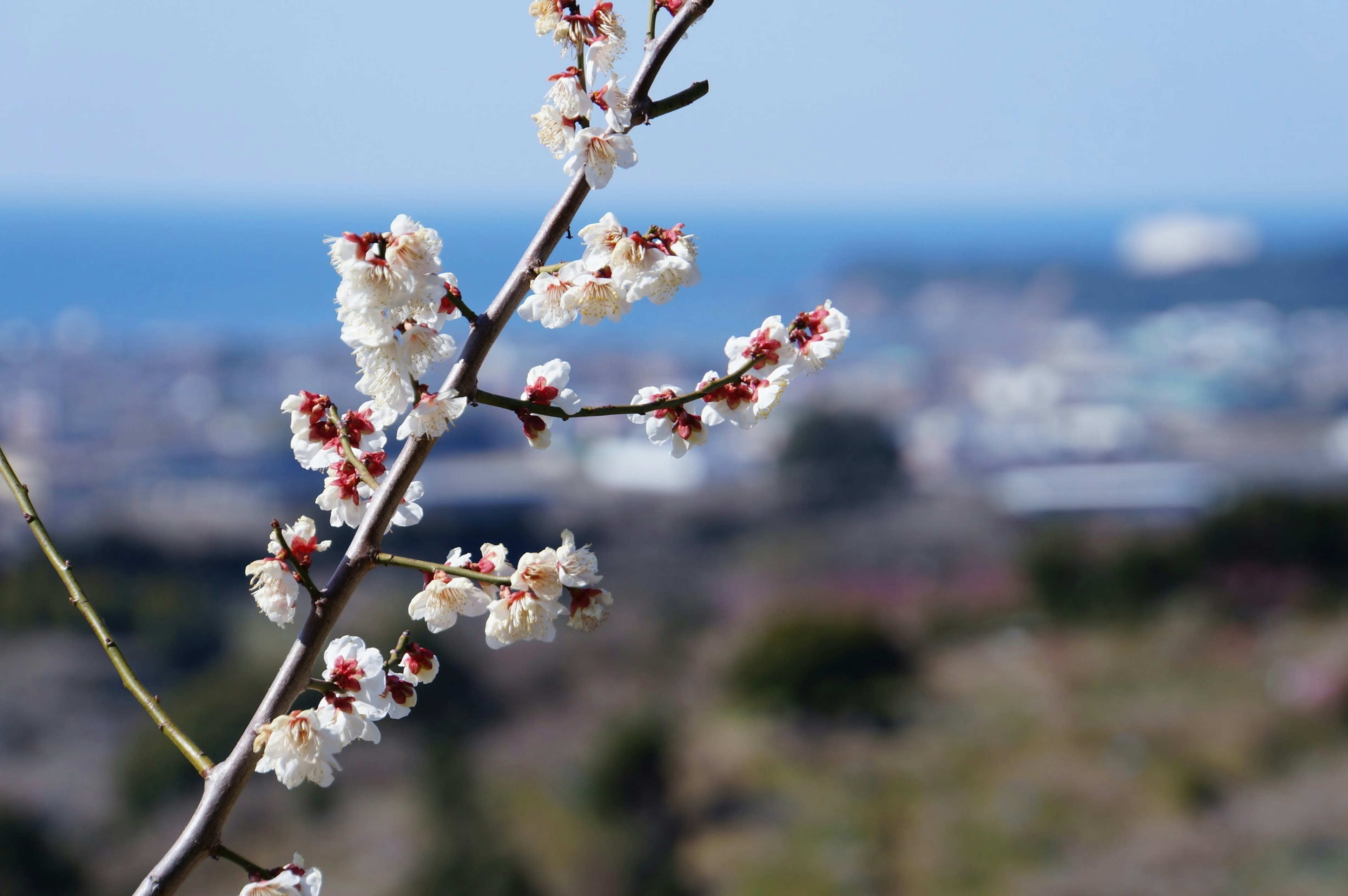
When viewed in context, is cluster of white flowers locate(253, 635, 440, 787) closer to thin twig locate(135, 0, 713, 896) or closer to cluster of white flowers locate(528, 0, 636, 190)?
thin twig locate(135, 0, 713, 896)

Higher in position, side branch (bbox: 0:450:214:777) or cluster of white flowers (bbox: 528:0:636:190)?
cluster of white flowers (bbox: 528:0:636:190)

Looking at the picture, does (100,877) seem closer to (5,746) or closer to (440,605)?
(5,746)

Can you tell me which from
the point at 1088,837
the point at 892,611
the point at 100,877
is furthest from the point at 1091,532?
the point at 100,877

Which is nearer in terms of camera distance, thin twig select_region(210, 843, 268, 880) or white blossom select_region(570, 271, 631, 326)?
thin twig select_region(210, 843, 268, 880)

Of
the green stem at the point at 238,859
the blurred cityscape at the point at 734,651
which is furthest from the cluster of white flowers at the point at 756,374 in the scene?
the blurred cityscape at the point at 734,651

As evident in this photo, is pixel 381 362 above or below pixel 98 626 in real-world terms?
above

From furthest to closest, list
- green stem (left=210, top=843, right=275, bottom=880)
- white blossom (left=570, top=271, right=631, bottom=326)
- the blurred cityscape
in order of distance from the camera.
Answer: the blurred cityscape
white blossom (left=570, top=271, right=631, bottom=326)
green stem (left=210, top=843, right=275, bottom=880)

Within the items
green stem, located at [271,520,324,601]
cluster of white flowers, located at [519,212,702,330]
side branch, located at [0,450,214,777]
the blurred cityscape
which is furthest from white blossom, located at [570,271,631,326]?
the blurred cityscape

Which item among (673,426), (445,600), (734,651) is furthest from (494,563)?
(734,651)

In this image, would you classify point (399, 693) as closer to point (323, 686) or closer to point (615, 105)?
point (323, 686)
